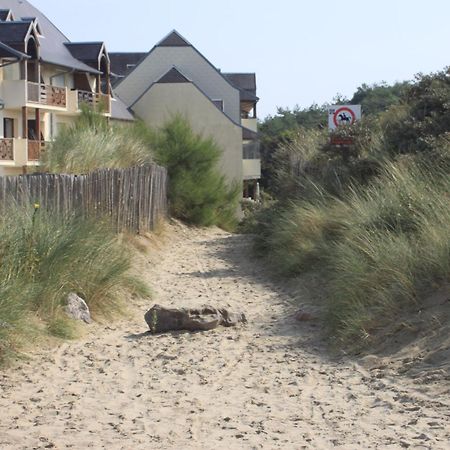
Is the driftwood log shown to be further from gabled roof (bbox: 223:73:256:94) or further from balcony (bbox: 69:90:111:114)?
gabled roof (bbox: 223:73:256:94)

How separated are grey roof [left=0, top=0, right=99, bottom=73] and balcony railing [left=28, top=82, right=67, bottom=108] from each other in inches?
41.2

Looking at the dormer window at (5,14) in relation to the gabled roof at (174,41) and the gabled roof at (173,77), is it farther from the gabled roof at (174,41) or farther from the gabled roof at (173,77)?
the gabled roof at (174,41)

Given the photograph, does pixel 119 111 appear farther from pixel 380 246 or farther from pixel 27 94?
pixel 380 246

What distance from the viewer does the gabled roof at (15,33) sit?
3409 centimetres

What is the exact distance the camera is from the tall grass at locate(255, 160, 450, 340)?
10.1m

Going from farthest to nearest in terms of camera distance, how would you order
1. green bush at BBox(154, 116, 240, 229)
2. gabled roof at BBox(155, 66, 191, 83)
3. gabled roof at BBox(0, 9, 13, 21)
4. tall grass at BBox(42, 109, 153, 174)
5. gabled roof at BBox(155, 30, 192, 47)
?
gabled roof at BBox(155, 30, 192, 47)
gabled roof at BBox(155, 66, 191, 83)
gabled roof at BBox(0, 9, 13, 21)
green bush at BBox(154, 116, 240, 229)
tall grass at BBox(42, 109, 153, 174)

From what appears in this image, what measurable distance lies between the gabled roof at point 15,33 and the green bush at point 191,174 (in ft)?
21.9

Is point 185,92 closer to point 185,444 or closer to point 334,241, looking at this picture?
point 334,241

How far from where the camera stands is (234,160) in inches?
1779

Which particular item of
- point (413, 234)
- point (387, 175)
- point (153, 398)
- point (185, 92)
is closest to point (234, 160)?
point (185, 92)

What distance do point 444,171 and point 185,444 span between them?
8199mm

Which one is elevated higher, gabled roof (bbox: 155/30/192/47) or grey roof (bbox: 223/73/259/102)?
gabled roof (bbox: 155/30/192/47)

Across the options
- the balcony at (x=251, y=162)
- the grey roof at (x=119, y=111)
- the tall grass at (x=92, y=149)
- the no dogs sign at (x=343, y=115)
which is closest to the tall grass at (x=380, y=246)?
the no dogs sign at (x=343, y=115)

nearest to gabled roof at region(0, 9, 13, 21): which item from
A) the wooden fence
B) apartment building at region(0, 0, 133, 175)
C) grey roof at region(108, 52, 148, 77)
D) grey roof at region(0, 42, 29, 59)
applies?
apartment building at region(0, 0, 133, 175)
